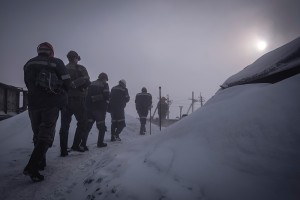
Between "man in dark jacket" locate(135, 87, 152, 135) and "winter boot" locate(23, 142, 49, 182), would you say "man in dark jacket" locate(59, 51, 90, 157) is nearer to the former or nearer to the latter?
"winter boot" locate(23, 142, 49, 182)

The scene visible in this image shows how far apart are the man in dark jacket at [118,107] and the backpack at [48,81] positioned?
4027 mm

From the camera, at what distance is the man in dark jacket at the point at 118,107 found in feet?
23.5

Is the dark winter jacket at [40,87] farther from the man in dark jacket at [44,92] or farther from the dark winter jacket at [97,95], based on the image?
the dark winter jacket at [97,95]

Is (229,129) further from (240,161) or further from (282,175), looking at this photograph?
(282,175)

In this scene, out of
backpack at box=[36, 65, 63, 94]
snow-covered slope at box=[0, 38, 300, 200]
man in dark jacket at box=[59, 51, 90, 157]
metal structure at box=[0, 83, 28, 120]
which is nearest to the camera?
snow-covered slope at box=[0, 38, 300, 200]

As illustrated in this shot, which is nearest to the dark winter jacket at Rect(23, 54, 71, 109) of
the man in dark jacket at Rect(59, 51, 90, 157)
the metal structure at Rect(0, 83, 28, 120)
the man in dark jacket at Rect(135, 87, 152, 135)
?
the man in dark jacket at Rect(59, 51, 90, 157)

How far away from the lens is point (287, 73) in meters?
2.26

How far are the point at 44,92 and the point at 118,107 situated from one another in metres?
4.24

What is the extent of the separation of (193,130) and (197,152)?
1.07 feet

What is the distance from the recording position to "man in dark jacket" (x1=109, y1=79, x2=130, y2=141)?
23.5ft

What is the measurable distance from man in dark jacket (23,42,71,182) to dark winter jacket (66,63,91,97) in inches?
47.5

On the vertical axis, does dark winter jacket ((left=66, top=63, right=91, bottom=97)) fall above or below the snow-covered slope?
above

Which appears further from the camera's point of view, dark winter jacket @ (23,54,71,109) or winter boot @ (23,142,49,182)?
dark winter jacket @ (23,54,71,109)

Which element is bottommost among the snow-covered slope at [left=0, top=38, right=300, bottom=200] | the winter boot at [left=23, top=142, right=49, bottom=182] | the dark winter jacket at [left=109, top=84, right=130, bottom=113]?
the winter boot at [left=23, top=142, right=49, bottom=182]
